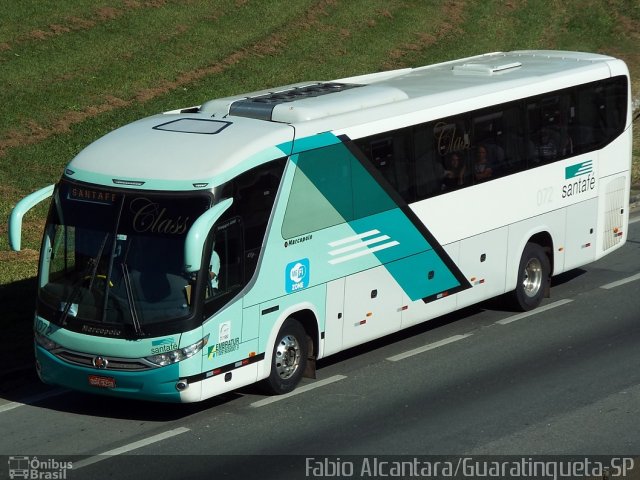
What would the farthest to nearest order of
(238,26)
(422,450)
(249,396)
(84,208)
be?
(238,26) < (249,396) < (84,208) < (422,450)

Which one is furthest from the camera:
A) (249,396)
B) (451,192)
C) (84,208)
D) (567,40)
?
(567,40)

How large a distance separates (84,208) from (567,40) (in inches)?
1002

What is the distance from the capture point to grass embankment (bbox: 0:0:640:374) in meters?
25.3

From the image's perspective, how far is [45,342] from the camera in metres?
13.1

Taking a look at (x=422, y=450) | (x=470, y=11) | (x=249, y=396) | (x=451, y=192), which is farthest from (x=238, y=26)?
(x=422, y=450)

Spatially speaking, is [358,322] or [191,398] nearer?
[191,398]

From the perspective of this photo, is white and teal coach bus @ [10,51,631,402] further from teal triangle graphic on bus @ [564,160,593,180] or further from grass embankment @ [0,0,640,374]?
grass embankment @ [0,0,640,374]

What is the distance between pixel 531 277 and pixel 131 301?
701 centimetres

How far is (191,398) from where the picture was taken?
41.2ft

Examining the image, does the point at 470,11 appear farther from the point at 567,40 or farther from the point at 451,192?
the point at 451,192

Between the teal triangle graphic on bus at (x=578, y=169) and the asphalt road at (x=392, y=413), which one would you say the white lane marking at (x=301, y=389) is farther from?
the teal triangle graphic on bus at (x=578, y=169)

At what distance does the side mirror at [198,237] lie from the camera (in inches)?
466

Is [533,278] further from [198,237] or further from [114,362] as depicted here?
[114,362]

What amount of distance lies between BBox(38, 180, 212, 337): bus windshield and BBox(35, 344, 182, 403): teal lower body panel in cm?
44
